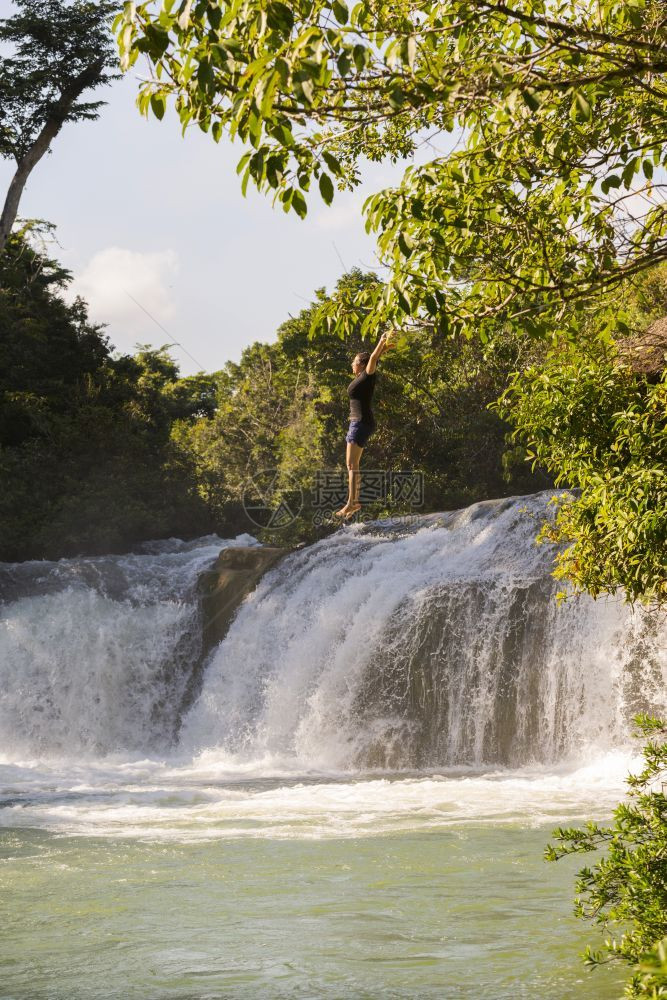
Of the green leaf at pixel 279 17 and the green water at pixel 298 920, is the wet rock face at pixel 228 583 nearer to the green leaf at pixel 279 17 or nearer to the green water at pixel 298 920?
the green water at pixel 298 920

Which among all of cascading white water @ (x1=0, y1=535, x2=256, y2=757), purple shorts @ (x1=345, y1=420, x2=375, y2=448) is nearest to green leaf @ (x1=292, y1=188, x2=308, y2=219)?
purple shorts @ (x1=345, y1=420, x2=375, y2=448)

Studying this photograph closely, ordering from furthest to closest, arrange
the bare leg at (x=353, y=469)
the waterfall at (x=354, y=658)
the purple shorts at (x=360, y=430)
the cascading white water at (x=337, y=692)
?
the waterfall at (x=354, y=658) < the cascading white water at (x=337, y=692) < the bare leg at (x=353, y=469) < the purple shorts at (x=360, y=430)

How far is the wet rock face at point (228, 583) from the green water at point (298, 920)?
30.0 ft

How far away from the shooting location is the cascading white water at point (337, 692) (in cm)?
1297

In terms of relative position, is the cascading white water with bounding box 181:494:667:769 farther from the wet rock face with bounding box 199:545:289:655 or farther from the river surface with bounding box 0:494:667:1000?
the wet rock face with bounding box 199:545:289:655

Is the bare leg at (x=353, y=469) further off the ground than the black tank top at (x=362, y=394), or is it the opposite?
the black tank top at (x=362, y=394)

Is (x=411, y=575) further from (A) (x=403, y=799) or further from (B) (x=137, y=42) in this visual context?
(B) (x=137, y=42)

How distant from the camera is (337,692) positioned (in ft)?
55.4

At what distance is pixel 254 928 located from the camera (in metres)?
7.98

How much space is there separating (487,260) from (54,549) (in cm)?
2363

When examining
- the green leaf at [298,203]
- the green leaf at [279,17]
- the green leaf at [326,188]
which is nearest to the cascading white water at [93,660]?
the green leaf at [298,203]

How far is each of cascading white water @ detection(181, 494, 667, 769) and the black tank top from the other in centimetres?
606

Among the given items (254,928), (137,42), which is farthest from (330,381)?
(137,42)

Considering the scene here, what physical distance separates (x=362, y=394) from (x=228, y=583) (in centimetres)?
1386
